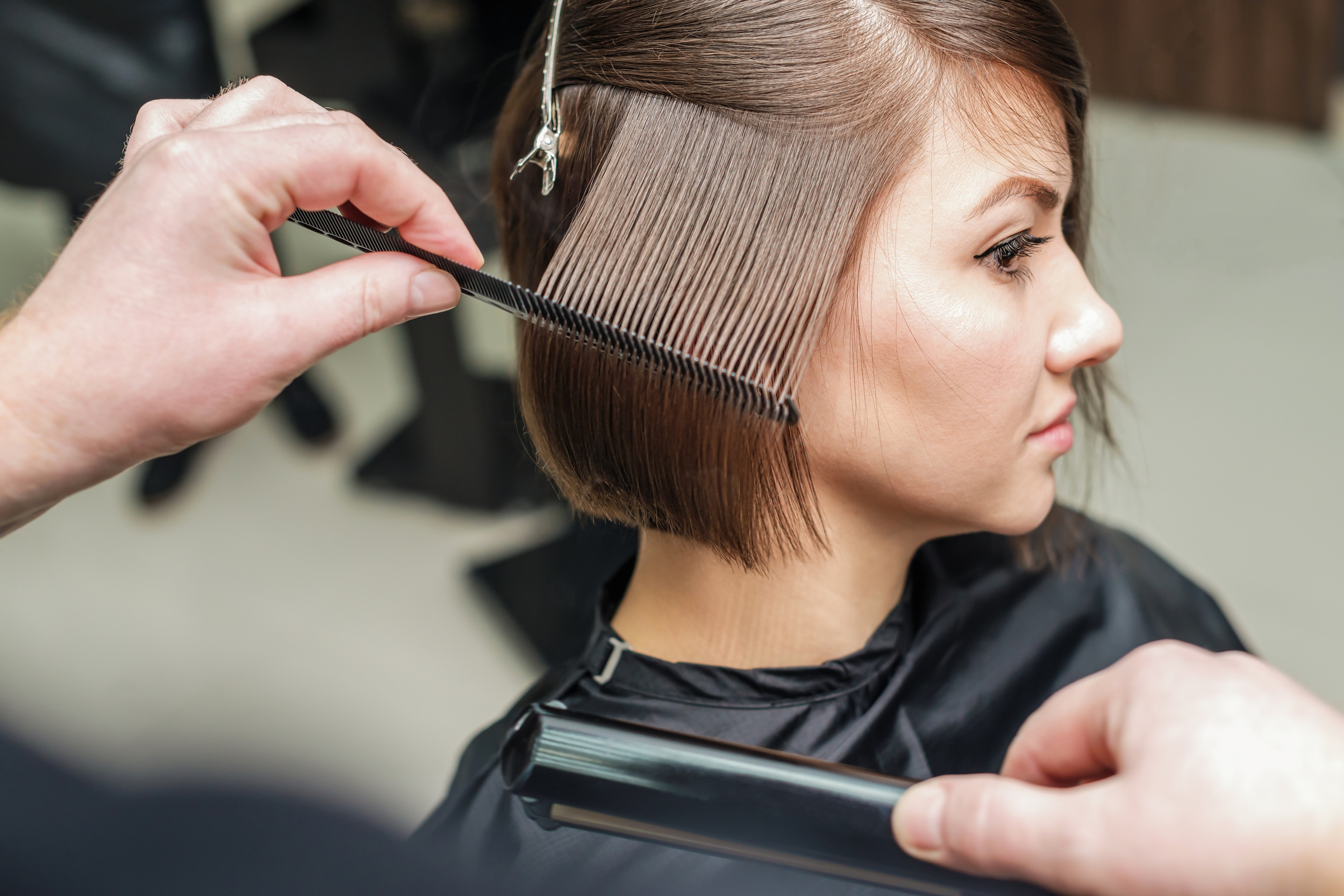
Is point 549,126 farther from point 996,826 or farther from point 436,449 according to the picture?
point 436,449

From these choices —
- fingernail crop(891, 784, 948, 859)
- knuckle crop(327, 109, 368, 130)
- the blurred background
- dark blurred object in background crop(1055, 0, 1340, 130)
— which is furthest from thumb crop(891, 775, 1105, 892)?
dark blurred object in background crop(1055, 0, 1340, 130)

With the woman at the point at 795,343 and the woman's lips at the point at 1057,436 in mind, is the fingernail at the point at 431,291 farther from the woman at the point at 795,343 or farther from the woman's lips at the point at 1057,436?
the woman's lips at the point at 1057,436

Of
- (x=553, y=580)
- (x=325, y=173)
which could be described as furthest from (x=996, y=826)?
(x=553, y=580)

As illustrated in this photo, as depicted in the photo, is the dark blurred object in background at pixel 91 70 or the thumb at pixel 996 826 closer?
the thumb at pixel 996 826

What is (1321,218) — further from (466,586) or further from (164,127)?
(164,127)

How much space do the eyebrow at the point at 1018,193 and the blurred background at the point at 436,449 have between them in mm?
432

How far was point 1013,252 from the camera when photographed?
0.78 metres

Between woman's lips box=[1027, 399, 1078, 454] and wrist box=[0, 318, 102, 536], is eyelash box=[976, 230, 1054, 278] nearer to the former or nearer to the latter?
woman's lips box=[1027, 399, 1078, 454]

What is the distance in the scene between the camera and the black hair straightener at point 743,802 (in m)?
0.50

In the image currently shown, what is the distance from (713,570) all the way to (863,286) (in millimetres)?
282

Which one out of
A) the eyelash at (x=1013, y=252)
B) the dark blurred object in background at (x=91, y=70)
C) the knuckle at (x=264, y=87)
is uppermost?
the knuckle at (x=264, y=87)

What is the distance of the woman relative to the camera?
73cm

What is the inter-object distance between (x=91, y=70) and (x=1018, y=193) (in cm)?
167

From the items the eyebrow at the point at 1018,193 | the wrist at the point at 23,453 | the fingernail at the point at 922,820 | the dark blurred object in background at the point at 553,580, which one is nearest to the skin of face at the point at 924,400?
the eyebrow at the point at 1018,193
